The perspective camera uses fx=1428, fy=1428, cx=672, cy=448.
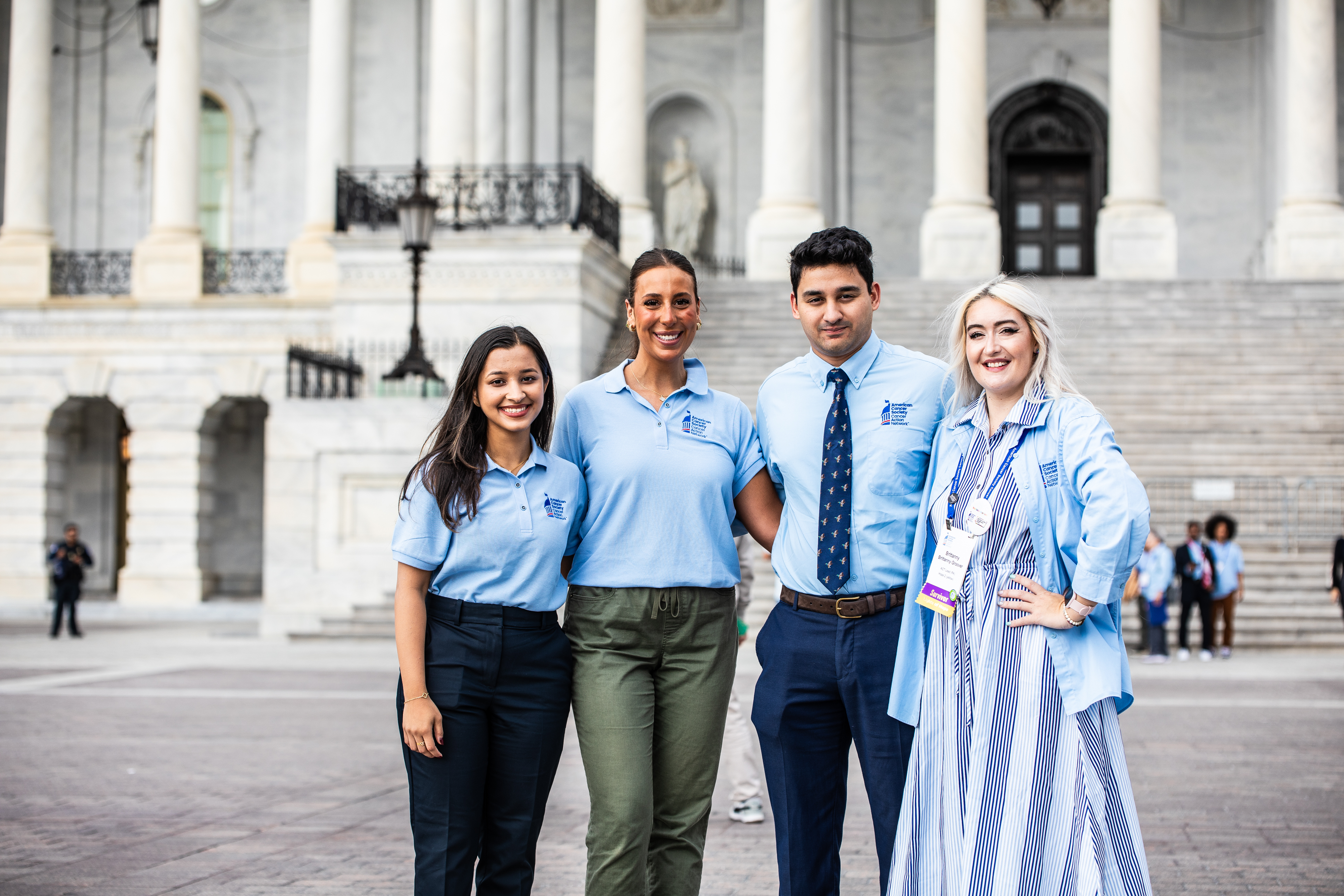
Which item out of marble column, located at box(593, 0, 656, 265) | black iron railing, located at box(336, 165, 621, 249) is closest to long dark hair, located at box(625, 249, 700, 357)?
black iron railing, located at box(336, 165, 621, 249)

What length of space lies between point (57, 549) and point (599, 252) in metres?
8.59

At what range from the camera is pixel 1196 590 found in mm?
15273

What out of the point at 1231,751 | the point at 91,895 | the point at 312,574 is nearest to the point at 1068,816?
the point at 91,895

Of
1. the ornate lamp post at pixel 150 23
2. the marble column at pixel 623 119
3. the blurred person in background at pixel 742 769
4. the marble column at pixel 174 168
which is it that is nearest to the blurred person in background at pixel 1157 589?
the blurred person in background at pixel 742 769

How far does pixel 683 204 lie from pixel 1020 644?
2844cm

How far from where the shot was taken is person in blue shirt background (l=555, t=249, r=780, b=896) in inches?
163

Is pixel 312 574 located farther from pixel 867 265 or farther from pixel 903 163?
pixel 903 163

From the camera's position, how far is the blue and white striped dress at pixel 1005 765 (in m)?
3.84

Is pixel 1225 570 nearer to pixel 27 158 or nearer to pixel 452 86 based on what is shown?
pixel 452 86

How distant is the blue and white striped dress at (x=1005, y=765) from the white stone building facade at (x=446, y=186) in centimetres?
1351

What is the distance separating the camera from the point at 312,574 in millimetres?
17578

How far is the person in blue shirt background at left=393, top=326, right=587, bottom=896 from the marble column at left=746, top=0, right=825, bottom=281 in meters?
21.1

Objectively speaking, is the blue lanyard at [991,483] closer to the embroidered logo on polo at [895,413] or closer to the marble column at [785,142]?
the embroidered logo on polo at [895,413]

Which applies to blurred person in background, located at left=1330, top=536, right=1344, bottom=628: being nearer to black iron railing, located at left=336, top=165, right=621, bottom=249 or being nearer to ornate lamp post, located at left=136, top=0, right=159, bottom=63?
black iron railing, located at left=336, top=165, right=621, bottom=249
